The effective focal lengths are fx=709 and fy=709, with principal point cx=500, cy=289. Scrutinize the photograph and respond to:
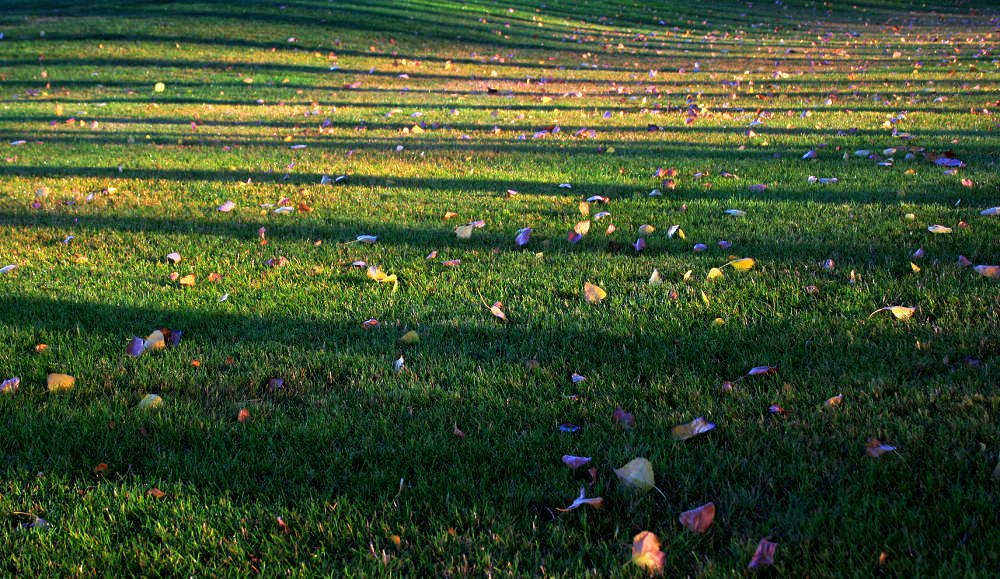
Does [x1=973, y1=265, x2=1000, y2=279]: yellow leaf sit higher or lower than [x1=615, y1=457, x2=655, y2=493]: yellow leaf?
higher

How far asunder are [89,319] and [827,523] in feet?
10.8

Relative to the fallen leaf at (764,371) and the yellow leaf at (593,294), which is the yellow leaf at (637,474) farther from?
the yellow leaf at (593,294)

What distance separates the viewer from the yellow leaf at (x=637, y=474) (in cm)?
204

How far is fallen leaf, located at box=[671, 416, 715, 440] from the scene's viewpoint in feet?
7.44

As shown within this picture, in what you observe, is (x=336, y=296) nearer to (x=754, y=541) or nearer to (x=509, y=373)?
(x=509, y=373)

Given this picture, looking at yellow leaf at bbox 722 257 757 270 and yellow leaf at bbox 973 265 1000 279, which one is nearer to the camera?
yellow leaf at bbox 973 265 1000 279

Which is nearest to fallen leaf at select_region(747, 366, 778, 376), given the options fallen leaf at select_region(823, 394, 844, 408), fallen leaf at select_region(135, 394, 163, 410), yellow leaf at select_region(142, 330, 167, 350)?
fallen leaf at select_region(823, 394, 844, 408)

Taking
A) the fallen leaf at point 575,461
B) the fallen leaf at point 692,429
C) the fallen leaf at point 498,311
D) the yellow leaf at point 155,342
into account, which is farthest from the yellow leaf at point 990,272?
the yellow leaf at point 155,342

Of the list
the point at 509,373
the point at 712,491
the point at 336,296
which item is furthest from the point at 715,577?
the point at 336,296

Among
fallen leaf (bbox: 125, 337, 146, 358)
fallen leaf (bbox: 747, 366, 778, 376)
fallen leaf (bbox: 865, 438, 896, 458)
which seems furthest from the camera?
fallen leaf (bbox: 125, 337, 146, 358)

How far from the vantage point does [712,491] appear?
6.61 feet

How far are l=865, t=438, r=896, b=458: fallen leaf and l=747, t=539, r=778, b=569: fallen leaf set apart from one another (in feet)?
1.79

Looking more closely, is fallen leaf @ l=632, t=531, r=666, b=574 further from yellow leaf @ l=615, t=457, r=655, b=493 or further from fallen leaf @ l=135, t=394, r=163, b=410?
fallen leaf @ l=135, t=394, r=163, b=410

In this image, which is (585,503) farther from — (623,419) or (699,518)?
(623,419)
